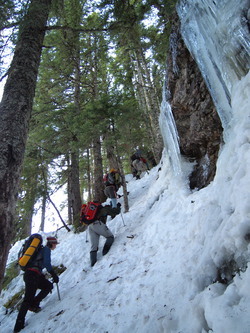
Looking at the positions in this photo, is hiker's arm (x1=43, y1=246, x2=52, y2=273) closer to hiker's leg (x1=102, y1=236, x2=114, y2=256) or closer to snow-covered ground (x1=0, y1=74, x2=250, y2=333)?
snow-covered ground (x1=0, y1=74, x2=250, y2=333)

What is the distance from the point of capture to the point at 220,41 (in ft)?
12.0

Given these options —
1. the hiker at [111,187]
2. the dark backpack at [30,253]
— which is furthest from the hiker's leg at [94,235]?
the hiker at [111,187]

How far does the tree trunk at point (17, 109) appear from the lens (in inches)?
96.5

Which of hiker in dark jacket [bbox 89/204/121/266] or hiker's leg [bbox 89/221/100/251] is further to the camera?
Result: hiker's leg [bbox 89/221/100/251]

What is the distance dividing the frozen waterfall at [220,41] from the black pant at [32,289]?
5009mm

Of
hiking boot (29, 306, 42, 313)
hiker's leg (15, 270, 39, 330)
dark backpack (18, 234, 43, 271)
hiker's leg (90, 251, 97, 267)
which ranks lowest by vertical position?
hiking boot (29, 306, 42, 313)

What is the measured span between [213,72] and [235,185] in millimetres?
2572

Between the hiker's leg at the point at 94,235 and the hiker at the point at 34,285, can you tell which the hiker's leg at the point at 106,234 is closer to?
the hiker's leg at the point at 94,235

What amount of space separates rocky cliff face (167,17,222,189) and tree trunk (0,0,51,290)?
356cm

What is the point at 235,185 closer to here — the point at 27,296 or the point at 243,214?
the point at 243,214

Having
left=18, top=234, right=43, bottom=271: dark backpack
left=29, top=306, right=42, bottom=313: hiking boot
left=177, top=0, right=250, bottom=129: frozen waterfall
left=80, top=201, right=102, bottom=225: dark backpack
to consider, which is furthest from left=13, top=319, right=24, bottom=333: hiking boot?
left=177, top=0, right=250, bottom=129: frozen waterfall

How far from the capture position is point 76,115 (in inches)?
357

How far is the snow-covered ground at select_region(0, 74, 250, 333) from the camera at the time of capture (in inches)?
82.9

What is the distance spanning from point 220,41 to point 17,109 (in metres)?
3.81
